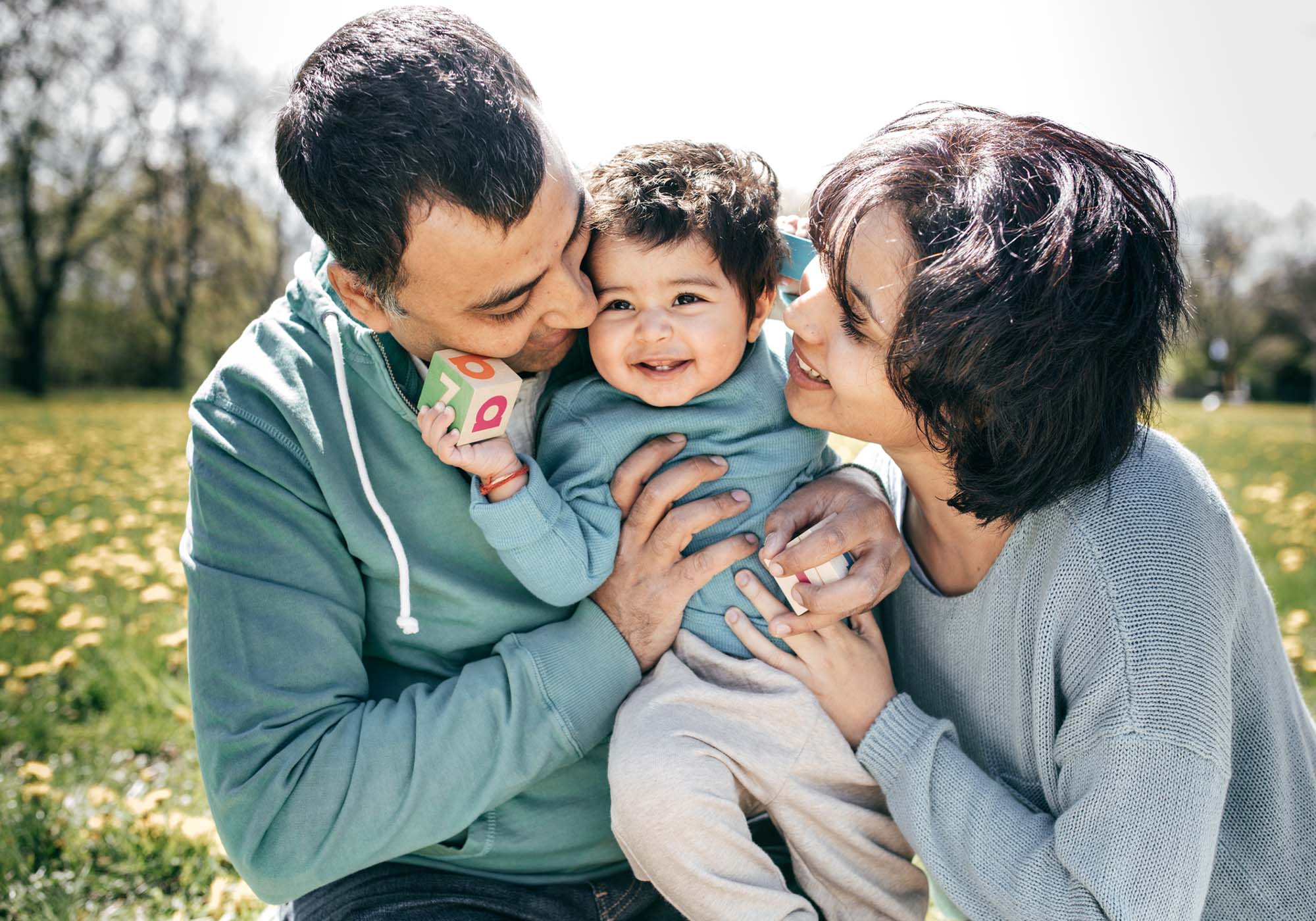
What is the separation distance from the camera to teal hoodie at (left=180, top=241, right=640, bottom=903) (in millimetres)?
1692

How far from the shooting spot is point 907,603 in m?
2.11

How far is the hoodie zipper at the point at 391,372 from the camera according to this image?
1.90m

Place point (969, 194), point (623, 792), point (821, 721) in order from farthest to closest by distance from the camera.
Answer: point (821, 721) → point (623, 792) → point (969, 194)

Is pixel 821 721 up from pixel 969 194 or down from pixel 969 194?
down

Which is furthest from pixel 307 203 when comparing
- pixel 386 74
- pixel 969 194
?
pixel 969 194

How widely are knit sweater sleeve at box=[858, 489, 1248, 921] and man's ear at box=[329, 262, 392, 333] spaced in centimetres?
137

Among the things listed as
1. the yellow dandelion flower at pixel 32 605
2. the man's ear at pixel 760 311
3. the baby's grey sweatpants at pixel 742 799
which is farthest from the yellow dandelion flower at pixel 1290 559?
the yellow dandelion flower at pixel 32 605

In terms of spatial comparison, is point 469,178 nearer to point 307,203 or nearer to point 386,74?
point 386,74

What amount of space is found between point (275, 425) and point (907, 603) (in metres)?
1.38

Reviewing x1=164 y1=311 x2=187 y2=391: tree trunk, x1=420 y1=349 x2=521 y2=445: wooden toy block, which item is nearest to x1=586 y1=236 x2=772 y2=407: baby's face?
x1=420 y1=349 x2=521 y2=445: wooden toy block

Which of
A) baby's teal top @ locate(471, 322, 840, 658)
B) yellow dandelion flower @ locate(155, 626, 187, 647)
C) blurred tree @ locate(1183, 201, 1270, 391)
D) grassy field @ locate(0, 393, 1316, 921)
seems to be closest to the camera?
baby's teal top @ locate(471, 322, 840, 658)

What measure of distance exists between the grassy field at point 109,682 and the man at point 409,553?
1.04 m

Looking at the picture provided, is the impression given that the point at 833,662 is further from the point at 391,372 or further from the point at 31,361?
the point at 31,361

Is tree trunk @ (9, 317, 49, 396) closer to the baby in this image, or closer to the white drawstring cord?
the white drawstring cord
